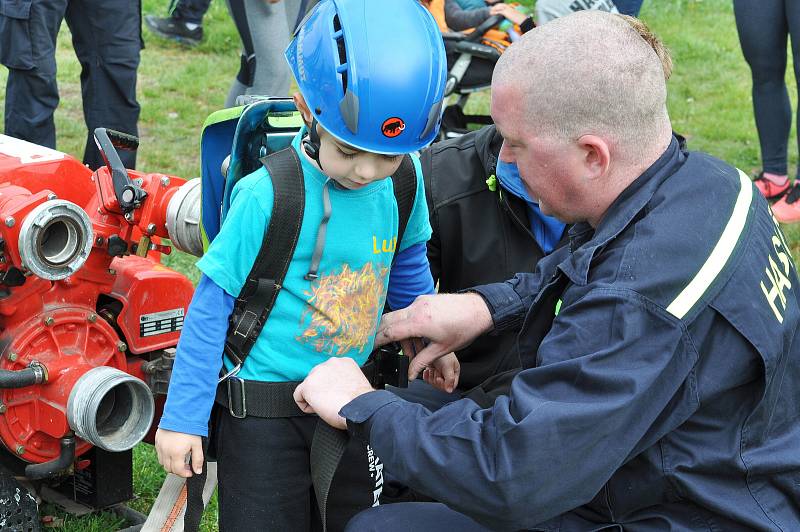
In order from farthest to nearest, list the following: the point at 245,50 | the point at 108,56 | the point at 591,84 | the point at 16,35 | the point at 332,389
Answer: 1. the point at 245,50
2. the point at 108,56
3. the point at 16,35
4. the point at 332,389
5. the point at 591,84

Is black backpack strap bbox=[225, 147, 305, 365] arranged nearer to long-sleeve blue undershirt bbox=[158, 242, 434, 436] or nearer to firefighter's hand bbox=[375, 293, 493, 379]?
long-sleeve blue undershirt bbox=[158, 242, 434, 436]

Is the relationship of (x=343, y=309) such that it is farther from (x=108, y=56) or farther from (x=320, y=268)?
(x=108, y=56)

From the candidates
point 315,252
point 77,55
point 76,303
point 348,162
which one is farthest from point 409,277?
point 77,55

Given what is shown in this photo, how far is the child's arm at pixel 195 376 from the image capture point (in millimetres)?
2400

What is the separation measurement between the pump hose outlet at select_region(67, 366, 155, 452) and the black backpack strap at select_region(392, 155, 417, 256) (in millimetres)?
852

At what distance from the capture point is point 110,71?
536 centimetres

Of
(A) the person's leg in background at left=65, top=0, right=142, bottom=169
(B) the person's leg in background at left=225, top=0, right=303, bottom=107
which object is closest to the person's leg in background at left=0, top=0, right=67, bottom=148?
(A) the person's leg in background at left=65, top=0, right=142, bottom=169

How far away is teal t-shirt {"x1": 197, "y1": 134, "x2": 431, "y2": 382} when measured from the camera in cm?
238

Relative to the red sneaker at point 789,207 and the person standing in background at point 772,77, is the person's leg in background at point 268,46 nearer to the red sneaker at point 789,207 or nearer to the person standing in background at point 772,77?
the person standing in background at point 772,77

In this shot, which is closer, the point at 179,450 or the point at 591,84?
the point at 591,84

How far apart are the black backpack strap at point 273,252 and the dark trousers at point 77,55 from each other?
301cm

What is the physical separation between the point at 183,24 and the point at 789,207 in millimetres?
6114

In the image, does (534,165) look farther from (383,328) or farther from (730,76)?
(730,76)

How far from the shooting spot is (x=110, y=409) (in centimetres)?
284
